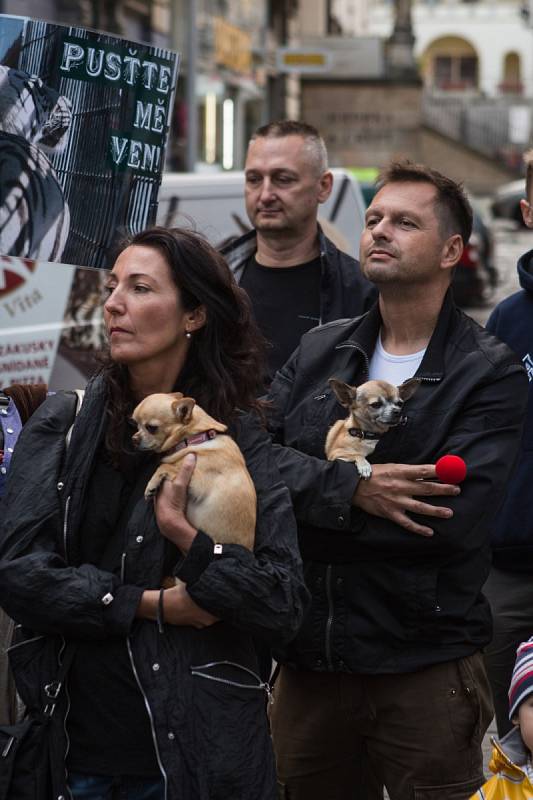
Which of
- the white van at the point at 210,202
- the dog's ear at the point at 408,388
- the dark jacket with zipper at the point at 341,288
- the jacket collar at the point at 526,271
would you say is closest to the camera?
the dog's ear at the point at 408,388

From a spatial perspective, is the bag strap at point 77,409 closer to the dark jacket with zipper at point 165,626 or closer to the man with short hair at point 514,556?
the dark jacket with zipper at point 165,626

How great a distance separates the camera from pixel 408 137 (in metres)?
43.1

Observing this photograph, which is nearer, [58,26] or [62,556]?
[62,556]

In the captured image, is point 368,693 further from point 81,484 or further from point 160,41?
point 160,41

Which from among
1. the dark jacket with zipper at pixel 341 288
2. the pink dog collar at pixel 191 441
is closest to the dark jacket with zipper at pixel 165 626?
the pink dog collar at pixel 191 441

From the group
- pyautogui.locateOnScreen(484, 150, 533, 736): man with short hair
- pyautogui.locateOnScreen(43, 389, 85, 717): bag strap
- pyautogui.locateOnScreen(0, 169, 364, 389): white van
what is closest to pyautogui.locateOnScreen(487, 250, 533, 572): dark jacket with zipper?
pyautogui.locateOnScreen(484, 150, 533, 736): man with short hair

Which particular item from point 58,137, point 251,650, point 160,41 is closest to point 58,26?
point 58,137

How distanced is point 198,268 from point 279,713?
136 centimetres

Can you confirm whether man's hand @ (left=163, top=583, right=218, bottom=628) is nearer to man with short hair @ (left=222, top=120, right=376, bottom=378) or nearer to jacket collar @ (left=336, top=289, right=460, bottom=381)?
jacket collar @ (left=336, top=289, right=460, bottom=381)

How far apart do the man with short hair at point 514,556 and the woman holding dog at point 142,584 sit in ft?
4.33

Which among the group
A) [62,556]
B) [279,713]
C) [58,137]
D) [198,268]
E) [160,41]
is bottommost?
[279,713]

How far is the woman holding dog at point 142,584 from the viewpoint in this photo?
3.17 metres

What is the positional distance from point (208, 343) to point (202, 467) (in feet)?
1.33

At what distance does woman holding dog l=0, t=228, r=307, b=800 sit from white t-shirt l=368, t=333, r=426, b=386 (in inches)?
22.5
